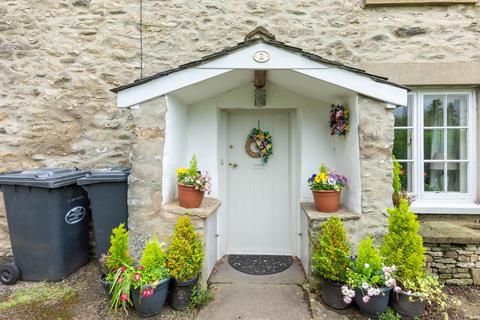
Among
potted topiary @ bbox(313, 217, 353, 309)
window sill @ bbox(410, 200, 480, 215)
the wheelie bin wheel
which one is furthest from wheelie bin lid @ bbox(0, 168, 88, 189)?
window sill @ bbox(410, 200, 480, 215)

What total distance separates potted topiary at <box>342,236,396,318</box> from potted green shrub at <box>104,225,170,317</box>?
1.86m

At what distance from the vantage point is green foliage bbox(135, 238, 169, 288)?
2783 mm

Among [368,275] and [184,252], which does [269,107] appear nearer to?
[184,252]

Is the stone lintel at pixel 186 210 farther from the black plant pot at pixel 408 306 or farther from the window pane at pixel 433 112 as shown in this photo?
the window pane at pixel 433 112

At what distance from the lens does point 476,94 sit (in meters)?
4.20

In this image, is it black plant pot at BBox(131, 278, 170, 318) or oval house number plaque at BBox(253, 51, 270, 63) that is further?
oval house number plaque at BBox(253, 51, 270, 63)

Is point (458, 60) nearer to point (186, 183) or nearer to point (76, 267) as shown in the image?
point (186, 183)

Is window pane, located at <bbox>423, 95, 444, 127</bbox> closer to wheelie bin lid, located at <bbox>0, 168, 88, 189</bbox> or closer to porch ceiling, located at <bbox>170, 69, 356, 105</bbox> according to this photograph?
porch ceiling, located at <bbox>170, 69, 356, 105</bbox>

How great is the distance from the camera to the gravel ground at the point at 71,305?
289cm

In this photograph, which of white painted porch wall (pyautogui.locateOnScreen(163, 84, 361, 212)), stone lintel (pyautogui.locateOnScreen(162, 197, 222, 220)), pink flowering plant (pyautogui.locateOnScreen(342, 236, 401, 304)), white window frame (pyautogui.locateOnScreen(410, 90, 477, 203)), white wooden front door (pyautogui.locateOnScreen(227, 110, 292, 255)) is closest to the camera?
pink flowering plant (pyautogui.locateOnScreen(342, 236, 401, 304))

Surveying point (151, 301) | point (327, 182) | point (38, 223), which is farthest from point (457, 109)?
point (38, 223)

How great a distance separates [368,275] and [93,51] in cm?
487

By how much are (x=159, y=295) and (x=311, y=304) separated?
1.63 meters

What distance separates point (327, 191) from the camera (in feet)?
10.7
